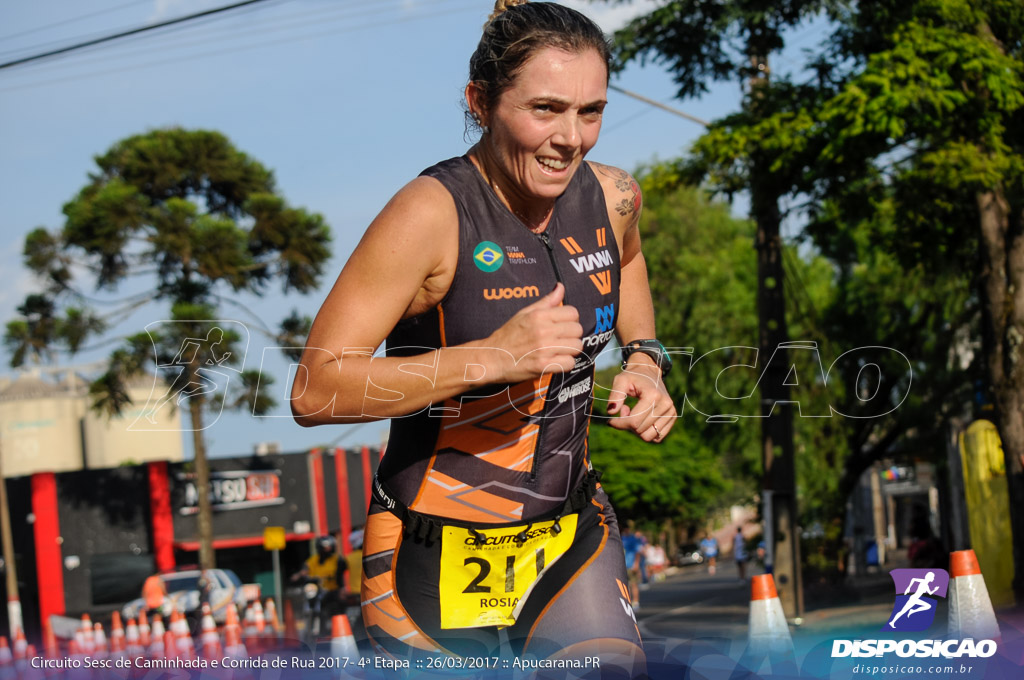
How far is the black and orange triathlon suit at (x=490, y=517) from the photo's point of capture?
279 cm

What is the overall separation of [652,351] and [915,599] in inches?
46.5

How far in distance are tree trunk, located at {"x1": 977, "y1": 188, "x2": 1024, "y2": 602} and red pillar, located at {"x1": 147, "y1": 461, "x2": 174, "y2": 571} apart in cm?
3197

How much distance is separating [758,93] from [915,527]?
632cm

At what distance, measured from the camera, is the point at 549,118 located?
273cm

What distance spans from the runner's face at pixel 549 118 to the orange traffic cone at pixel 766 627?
2005 millimetres

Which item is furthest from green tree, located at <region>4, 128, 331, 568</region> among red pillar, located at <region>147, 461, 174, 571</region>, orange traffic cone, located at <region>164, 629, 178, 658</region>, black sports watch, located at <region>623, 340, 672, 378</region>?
black sports watch, located at <region>623, 340, 672, 378</region>

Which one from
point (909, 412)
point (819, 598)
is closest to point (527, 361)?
point (819, 598)

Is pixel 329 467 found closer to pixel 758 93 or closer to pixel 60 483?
pixel 60 483

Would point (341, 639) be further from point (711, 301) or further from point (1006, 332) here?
point (711, 301)

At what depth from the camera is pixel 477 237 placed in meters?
2.74

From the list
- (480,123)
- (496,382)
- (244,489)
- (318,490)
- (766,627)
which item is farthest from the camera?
(318,490)

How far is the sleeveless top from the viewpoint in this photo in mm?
2725

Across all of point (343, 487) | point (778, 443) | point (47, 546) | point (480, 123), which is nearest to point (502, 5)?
point (480, 123)

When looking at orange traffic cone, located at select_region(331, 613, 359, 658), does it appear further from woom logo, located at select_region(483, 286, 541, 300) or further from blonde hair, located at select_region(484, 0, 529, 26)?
blonde hair, located at select_region(484, 0, 529, 26)
